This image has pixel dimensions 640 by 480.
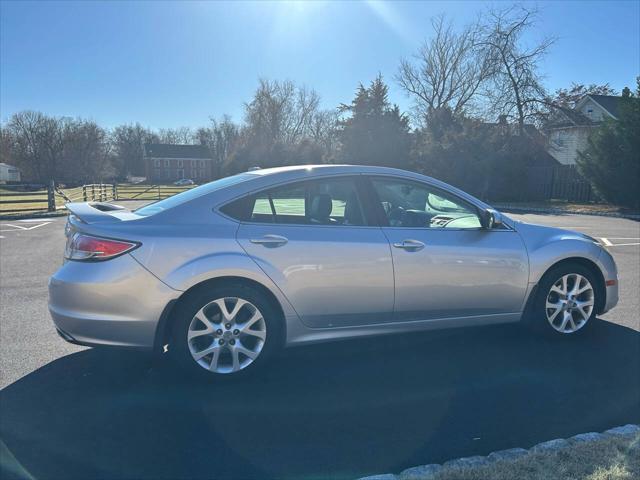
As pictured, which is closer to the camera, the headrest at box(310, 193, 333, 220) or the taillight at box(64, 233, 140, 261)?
the taillight at box(64, 233, 140, 261)

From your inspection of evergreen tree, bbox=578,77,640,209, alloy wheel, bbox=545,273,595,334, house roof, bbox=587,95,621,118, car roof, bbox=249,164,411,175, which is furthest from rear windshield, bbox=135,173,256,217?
house roof, bbox=587,95,621,118

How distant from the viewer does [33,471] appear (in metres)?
2.49

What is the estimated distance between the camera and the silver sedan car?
3297 mm

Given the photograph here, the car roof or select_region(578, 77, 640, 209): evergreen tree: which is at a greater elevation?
select_region(578, 77, 640, 209): evergreen tree

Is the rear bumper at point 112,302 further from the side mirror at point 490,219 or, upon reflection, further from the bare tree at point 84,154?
the bare tree at point 84,154

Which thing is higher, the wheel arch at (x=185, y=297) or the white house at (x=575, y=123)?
the white house at (x=575, y=123)

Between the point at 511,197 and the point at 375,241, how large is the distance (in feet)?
89.0

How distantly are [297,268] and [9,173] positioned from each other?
270 ft

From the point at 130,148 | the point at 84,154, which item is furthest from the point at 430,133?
the point at 130,148

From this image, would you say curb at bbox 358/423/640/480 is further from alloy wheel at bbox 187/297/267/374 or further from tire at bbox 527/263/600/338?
tire at bbox 527/263/600/338

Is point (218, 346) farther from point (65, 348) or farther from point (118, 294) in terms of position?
point (65, 348)

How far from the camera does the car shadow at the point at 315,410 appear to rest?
2.62m

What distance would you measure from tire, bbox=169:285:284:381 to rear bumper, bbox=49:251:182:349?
0.19 meters

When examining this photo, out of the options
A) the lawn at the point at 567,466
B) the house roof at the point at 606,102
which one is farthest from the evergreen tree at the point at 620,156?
the house roof at the point at 606,102
